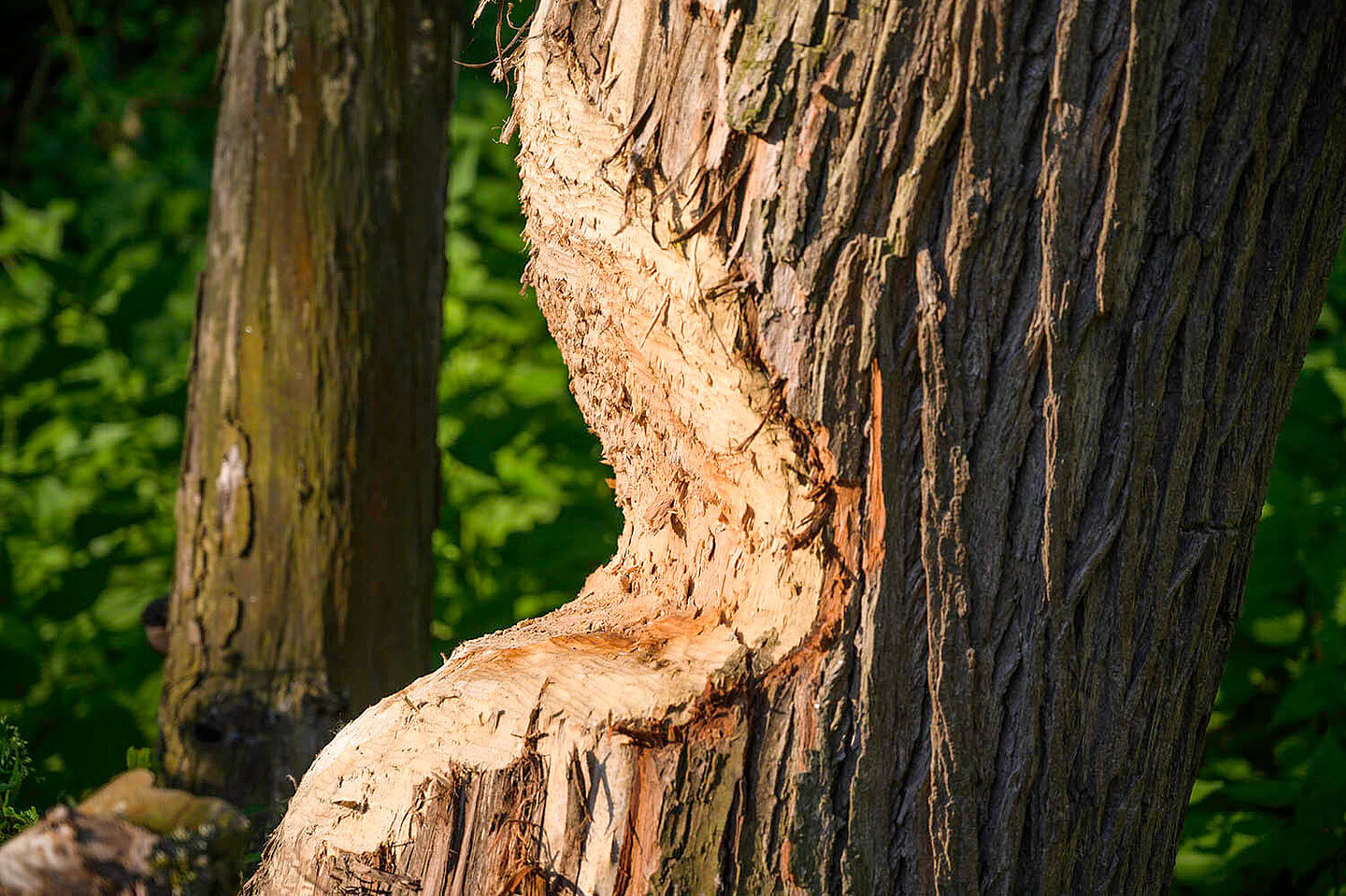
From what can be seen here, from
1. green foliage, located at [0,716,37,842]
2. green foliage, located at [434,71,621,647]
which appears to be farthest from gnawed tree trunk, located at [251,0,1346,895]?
green foliage, located at [434,71,621,647]

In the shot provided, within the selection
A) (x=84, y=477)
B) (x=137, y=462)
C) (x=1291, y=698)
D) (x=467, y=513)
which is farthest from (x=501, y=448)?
(x=1291, y=698)

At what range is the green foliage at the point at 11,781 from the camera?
1.64 m

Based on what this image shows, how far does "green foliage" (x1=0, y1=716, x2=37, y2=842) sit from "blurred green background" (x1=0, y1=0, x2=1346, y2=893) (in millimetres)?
578

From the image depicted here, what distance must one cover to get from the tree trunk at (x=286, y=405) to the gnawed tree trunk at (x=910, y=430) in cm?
155

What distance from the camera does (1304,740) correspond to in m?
2.63

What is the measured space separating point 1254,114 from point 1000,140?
31 centimetres

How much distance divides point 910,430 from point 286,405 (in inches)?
83.2

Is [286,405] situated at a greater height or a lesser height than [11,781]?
greater

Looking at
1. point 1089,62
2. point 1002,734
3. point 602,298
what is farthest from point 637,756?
point 1089,62

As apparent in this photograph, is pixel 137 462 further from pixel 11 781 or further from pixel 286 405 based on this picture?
pixel 11 781

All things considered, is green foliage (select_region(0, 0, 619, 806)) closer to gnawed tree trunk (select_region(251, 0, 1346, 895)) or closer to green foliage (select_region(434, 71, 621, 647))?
green foliage (select_region(434, 71, 621, 647))

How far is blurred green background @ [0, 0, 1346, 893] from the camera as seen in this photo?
259 centimetres

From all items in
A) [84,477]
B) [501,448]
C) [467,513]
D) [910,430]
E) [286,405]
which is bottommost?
[84,477]

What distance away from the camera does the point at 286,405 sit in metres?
2.80
